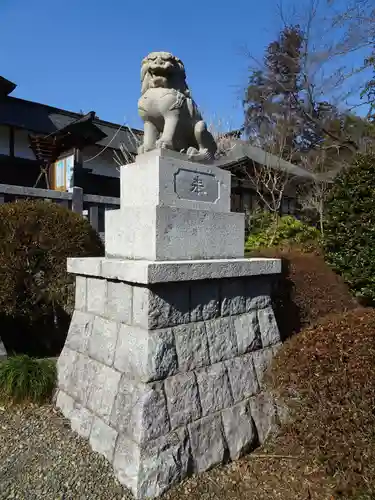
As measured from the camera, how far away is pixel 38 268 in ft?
14.2

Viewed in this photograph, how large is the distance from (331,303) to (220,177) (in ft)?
7.63

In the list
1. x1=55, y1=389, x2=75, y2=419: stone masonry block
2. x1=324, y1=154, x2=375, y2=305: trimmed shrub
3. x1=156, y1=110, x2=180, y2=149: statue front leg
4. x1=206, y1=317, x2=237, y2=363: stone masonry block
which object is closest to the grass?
x1=55, y1=389, x2=75, y2=419: stone masonry block

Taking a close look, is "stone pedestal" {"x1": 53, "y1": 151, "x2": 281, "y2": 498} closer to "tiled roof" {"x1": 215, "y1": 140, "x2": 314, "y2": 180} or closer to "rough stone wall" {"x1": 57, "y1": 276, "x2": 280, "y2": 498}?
"rough stone wall" {"x1": 57, "y1": 276, "x2": 280, "y2": 498}

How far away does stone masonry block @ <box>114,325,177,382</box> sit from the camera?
7.71ft

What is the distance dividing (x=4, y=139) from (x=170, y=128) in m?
10.4

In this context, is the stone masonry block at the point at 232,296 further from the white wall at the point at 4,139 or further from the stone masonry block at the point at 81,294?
the white wall at the point at 4,139

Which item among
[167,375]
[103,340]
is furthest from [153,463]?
[103,340]

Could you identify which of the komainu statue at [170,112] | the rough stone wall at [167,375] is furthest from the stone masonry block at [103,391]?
the komainu statue at [170,112]

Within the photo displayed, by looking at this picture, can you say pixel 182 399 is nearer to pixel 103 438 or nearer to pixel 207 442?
pixel 207 442

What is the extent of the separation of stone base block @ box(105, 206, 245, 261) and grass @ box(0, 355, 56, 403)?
146 cm

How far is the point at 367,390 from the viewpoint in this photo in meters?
2.19

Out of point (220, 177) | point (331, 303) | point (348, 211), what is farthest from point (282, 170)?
point (220, 177)

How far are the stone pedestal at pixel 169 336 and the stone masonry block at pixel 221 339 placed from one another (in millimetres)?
10

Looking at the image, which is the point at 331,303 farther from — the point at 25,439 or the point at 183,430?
the point at 25,439
